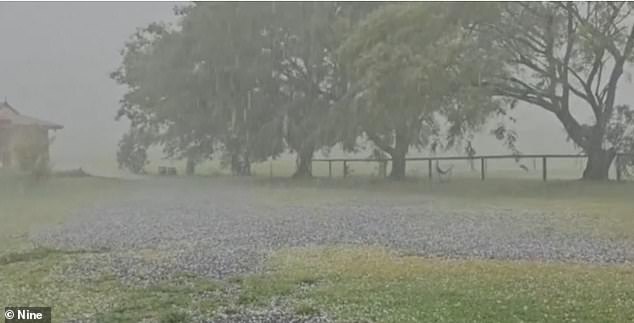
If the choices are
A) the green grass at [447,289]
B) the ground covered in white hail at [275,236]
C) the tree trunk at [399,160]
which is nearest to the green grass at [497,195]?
the ground covered in white hail at [275,236]

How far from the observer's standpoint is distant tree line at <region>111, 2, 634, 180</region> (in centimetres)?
1481

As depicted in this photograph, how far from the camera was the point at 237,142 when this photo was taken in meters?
22.8

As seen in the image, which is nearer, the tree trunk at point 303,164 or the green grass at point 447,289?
the green grass at point 447,289

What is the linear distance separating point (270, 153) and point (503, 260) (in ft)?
51.6

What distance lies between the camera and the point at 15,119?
22.4 metres

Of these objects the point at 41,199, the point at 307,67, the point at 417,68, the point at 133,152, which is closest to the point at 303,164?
the point at 307,67

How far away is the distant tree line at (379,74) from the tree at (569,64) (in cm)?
3

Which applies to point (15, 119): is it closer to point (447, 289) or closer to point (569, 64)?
point (569, 64)

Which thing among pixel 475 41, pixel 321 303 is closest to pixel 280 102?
→ pixel 475 41

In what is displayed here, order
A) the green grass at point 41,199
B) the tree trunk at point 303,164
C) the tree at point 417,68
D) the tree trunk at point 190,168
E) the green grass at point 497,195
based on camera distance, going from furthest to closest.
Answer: the tree trunk at point 190,168 → the tree trunk at point 303,164 → the tree at point 417,68 → the green grass at point 497,195 → the green grass at point 41,199

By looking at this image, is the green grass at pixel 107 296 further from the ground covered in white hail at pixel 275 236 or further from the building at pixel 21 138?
the building at pixel 21 138

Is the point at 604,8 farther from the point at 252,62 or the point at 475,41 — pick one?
the point at 252,62

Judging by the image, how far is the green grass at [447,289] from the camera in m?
4.16

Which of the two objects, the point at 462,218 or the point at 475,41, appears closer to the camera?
the point at 462,218
